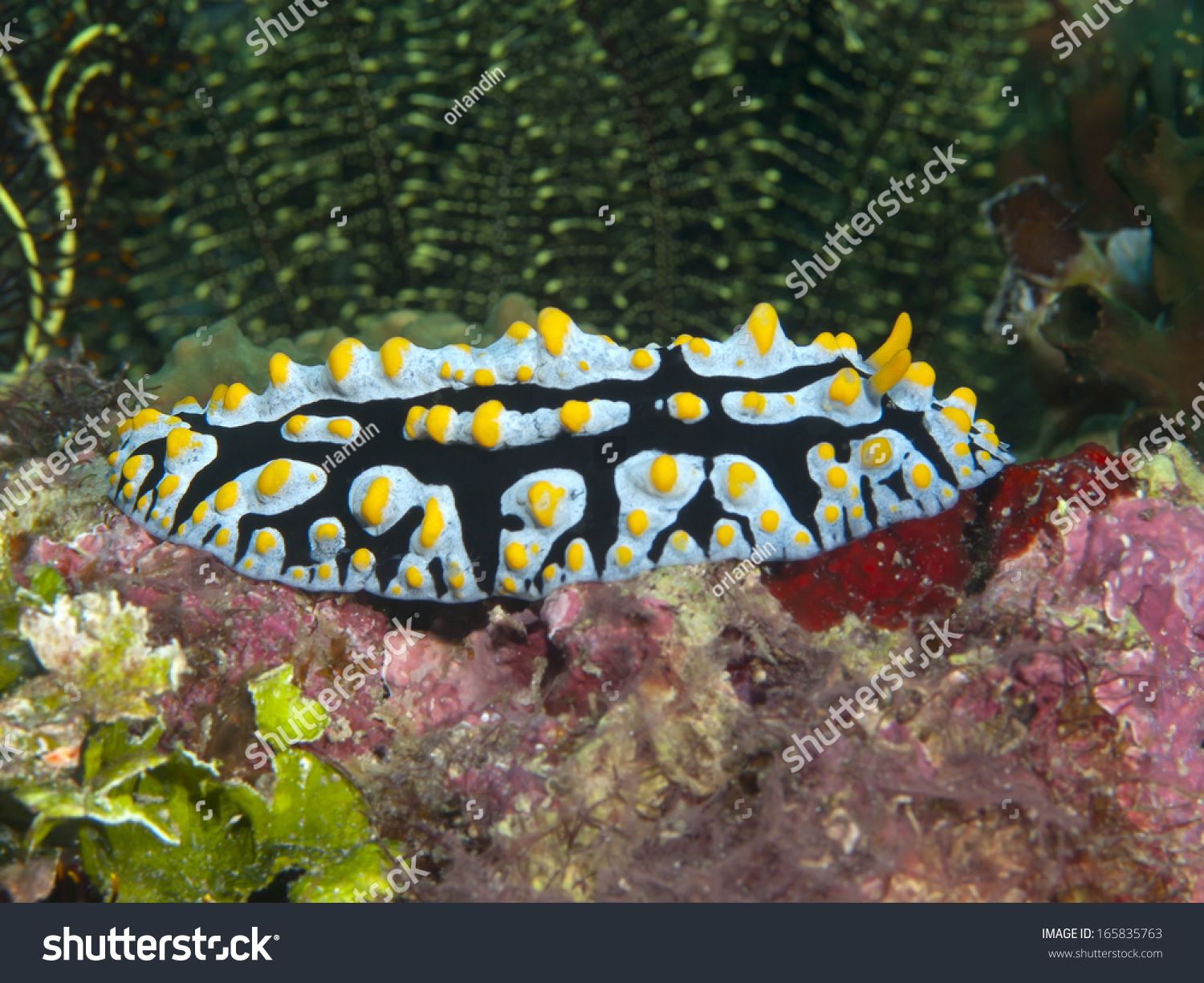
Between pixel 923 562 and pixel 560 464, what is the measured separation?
127 centimetres

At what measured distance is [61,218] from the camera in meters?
5.26

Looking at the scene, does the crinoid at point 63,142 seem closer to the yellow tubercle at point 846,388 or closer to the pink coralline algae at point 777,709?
the pink coralline algae at point 777,709

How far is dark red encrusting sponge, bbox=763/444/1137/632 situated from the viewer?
97.9 inches

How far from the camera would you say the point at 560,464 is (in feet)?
8.82

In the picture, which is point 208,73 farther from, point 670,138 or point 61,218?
point 670,138

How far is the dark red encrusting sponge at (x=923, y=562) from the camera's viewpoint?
2.49 metres

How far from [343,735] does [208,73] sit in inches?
202

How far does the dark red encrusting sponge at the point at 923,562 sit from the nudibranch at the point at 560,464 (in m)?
0.06

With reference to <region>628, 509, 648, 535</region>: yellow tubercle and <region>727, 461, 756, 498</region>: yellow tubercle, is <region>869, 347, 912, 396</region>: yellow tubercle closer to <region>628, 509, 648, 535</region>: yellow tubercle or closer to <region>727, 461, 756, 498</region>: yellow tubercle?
<region>727, 461, 756, 498</region>: yellow tubercle

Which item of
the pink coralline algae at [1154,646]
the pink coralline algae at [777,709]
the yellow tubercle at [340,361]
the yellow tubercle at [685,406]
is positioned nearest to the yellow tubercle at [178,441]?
the pink coralline algae at [777,709]

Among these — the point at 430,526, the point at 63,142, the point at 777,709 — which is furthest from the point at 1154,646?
the point at 63,142

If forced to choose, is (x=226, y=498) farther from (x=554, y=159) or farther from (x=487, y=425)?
(x=554, y=159)

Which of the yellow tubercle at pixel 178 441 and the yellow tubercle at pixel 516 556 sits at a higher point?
the yellow tubercle at pixel 178 441

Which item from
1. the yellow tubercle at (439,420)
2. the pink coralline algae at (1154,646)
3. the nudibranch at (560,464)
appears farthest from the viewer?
the yellow tubercle at (439,420)
